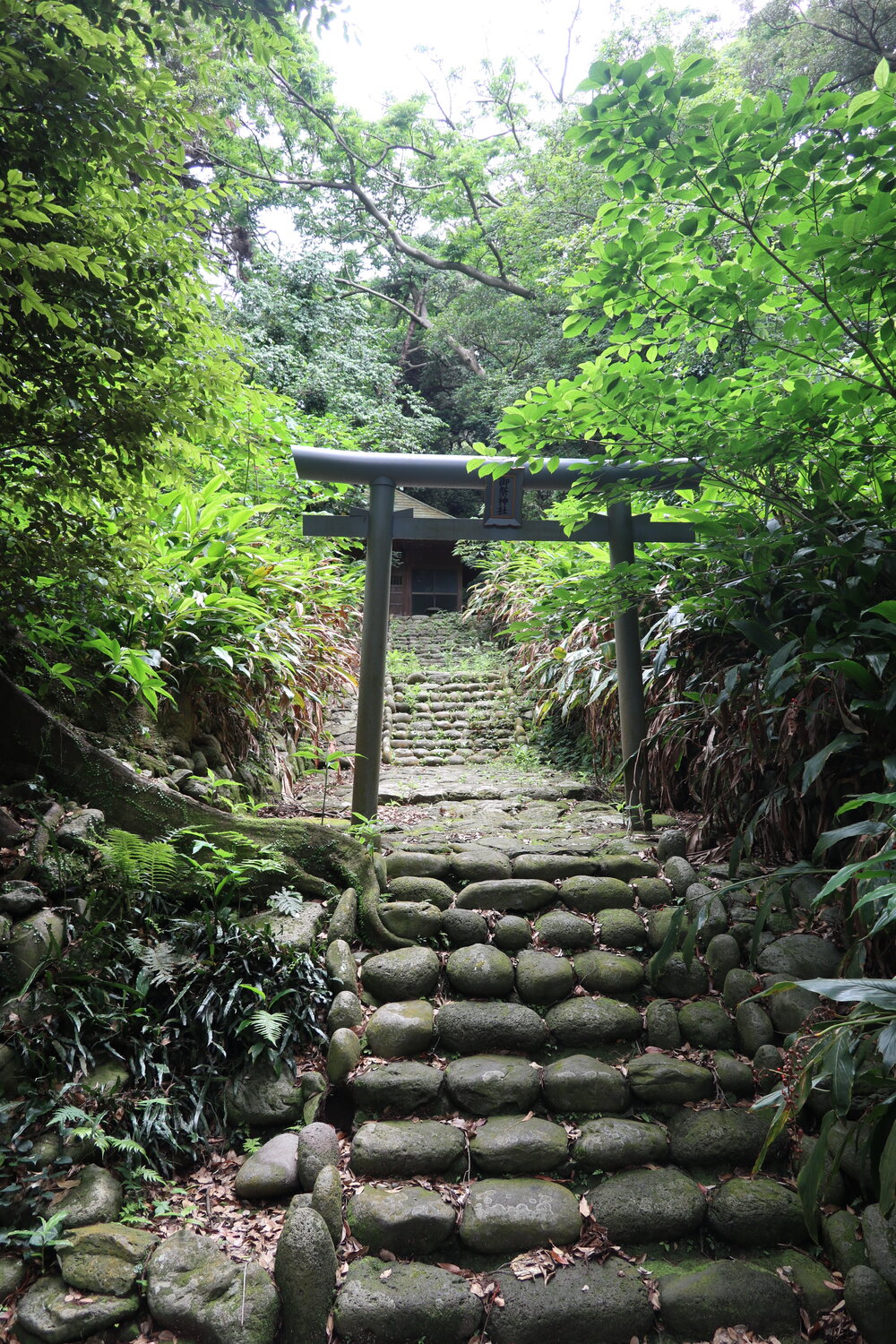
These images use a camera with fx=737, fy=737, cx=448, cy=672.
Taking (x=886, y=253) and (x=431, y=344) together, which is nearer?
(x=886, y=253)

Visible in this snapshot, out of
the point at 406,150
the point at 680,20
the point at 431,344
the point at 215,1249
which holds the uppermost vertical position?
the point at 680,20

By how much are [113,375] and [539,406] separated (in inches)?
62.9

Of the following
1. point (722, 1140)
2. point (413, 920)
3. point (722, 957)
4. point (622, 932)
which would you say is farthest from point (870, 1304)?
point (413, 920)

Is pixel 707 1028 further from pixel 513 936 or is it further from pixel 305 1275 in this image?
pixel 305 1275

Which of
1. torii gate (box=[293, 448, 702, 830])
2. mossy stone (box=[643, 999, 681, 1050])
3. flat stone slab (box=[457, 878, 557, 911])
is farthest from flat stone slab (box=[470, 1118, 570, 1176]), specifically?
torii gate (box=[293, 448, 702, 830])

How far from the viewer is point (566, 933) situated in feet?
11.4

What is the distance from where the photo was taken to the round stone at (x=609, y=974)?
3.25m

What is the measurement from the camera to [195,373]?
2.64 m

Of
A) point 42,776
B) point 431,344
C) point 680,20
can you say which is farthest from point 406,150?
point 42,776

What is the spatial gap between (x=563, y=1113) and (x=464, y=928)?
35.1 inches

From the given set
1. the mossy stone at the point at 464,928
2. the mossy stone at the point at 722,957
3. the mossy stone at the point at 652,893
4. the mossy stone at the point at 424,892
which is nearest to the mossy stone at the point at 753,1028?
the mossy stone at the point at 722,957

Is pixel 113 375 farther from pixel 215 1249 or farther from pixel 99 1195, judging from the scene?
pixel 215 1249

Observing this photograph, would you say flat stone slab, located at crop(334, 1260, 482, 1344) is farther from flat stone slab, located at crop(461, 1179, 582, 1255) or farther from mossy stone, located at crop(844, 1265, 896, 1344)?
mossy stone, located at crop(844, 1265, 896, 1344)

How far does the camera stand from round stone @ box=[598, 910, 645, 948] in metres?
3.47
